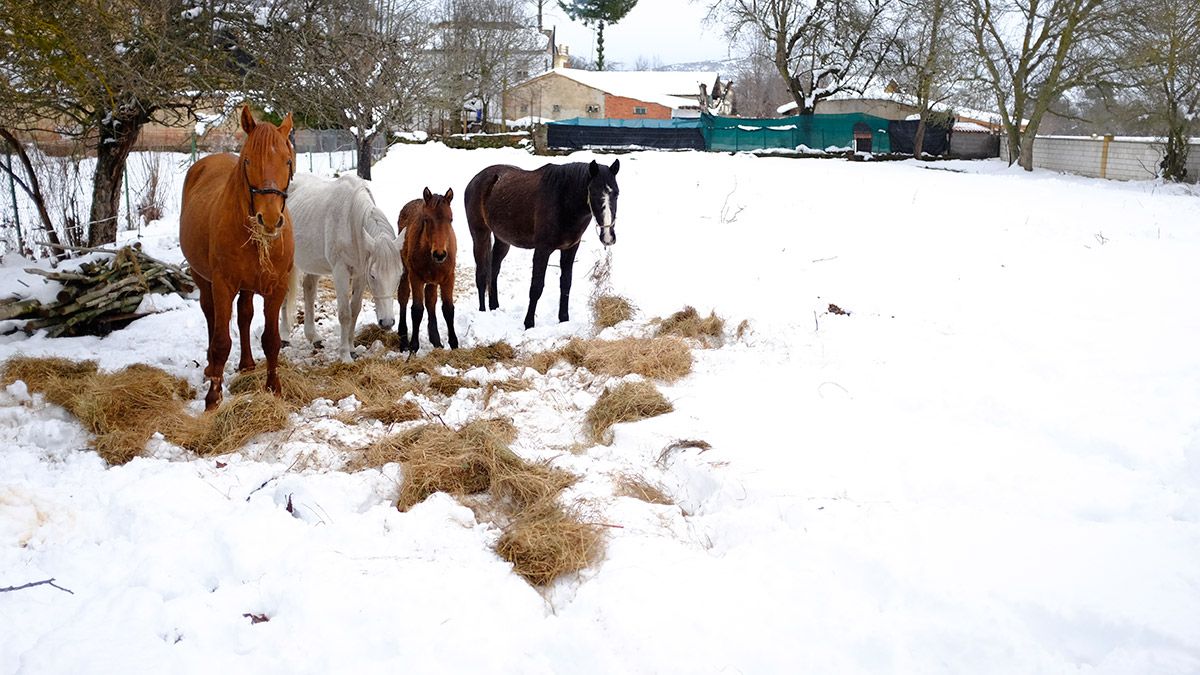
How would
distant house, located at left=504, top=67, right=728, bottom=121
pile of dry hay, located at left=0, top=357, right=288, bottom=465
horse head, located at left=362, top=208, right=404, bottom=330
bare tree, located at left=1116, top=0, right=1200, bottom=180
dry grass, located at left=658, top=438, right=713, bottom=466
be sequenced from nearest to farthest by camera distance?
dry grass, located at left=658, top=438, right=713, bottom=466 → pile of dry hay, located at left=0, top=357, right=288, bottom=465 → horse head, located at left=362, top=208, right=404, bottom=330 → bare tree, located at left=1116, top=0, right=1200, bottom=180 → distant house, located at left=504, top=67, right=728, bottom=121

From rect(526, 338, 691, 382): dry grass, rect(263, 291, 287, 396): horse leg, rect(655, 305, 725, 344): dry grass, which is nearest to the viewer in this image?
rect(263, 291, 287, 396): horse leg

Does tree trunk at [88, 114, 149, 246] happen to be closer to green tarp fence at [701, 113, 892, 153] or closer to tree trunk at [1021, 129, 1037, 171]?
green tarp fence at [701, 113, 892, 153]

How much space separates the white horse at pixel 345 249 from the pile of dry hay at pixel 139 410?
149 cm

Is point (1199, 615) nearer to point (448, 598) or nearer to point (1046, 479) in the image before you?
point (1046, 479)


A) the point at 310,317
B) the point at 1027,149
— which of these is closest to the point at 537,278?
the point at 310,317

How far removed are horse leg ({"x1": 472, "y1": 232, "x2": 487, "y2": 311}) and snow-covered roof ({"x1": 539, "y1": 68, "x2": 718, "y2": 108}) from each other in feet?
139

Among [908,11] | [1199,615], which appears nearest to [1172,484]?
[1199,615]

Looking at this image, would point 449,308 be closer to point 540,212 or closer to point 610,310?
point 540,212

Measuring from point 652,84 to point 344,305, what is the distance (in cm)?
4992

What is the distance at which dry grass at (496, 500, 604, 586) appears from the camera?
9.87 feet

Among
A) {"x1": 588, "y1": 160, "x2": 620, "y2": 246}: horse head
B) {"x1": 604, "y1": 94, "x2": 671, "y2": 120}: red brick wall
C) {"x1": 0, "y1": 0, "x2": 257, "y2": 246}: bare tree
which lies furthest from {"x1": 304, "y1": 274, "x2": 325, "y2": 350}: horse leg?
{"x1": 604, "y1": 94, "x2": 671, "y2": 120}: red brick wall

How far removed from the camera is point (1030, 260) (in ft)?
26.8

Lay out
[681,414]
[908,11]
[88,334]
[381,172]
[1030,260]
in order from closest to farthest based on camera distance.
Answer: [681,414] → [88,334] → [1030,260] → [381,172] → [908,11]

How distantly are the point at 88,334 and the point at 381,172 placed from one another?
1669cm
